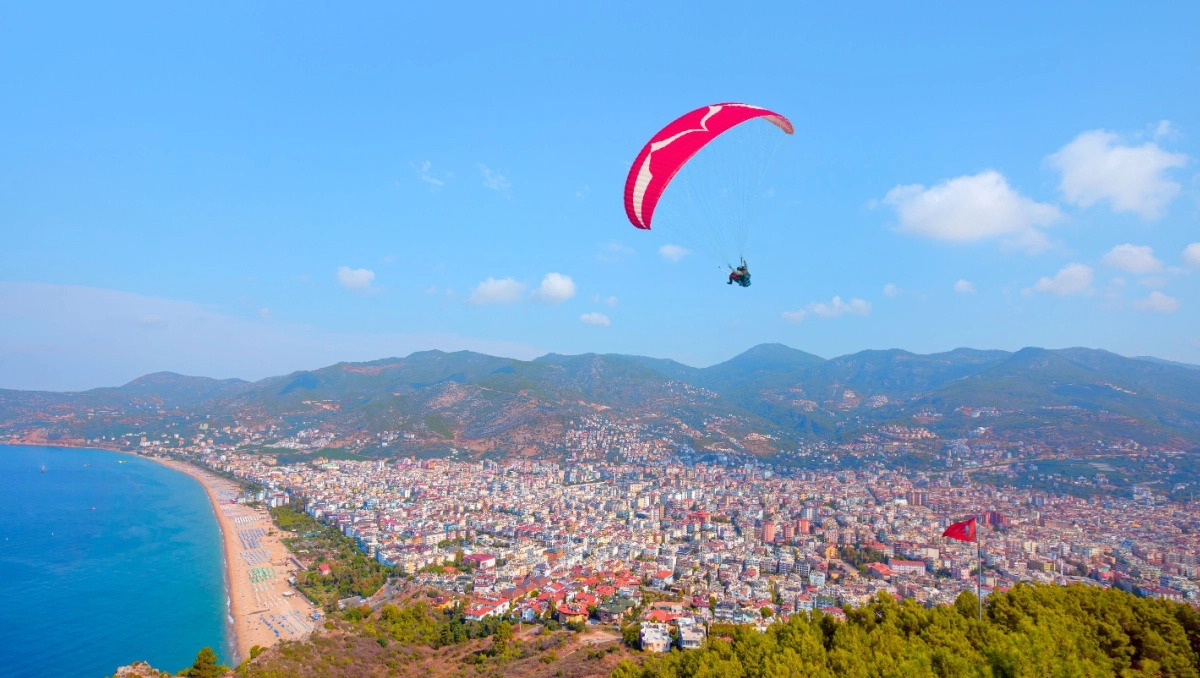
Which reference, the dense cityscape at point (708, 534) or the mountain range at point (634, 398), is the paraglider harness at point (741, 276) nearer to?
the dense cityscape at point (708, 534)

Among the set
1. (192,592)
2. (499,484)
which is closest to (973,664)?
(192,592)

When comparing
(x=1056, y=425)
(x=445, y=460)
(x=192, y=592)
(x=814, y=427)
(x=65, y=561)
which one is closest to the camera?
(x=192, y=592)

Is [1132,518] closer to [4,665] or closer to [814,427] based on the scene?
[814,427]

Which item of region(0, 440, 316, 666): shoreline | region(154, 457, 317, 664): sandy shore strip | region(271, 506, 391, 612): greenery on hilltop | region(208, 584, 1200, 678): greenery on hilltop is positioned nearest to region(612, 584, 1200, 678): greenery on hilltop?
region(208, 584, 1200, 678): greenery on hilltop

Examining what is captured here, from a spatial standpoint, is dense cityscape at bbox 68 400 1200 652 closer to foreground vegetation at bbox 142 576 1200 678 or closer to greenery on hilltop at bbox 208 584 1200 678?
foreground vegetation at bbox 142 576 1200 678

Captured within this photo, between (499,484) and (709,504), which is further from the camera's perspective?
(499,484)

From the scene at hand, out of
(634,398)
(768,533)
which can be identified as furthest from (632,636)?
(634,398)
